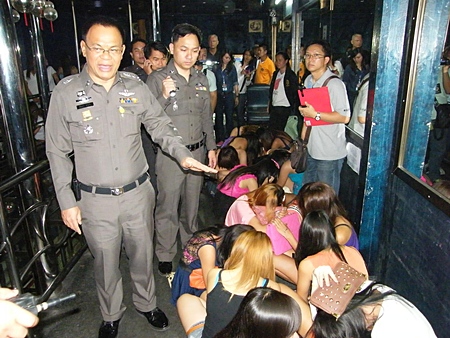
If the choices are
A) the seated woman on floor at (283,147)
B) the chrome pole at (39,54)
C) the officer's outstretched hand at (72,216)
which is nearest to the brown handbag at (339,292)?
the officer's outstretched hand at (72,216)

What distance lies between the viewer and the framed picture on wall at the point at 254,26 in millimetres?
14320

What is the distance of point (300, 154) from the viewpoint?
382 centimetres

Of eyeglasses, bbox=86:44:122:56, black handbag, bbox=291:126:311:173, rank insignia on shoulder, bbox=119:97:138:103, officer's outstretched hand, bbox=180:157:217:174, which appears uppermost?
eyeglasses, bbox=86:44:122:56

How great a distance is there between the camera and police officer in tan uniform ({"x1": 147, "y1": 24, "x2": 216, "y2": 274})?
3.19 metres

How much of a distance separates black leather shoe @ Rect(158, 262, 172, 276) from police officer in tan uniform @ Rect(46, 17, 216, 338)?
78 cm

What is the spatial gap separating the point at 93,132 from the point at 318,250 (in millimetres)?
1548

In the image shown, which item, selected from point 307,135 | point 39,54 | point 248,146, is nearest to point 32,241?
point 39,54

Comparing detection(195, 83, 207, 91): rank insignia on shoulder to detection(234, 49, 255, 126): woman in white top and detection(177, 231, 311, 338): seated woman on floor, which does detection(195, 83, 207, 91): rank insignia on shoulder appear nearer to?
detection(177, 231, 311, 338): seated woman on floor

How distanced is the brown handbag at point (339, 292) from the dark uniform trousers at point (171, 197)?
1755 mm

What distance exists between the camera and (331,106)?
11.6 ft

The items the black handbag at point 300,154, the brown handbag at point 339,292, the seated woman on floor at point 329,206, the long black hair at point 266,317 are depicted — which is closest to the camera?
the long black hair at point 266,317

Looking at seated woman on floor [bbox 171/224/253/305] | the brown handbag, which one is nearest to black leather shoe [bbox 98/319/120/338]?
seated woman on floor [bbox 171/224/253/305]

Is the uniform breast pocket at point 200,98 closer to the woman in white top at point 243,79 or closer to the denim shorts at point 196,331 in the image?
the denim shorts at point 196,331

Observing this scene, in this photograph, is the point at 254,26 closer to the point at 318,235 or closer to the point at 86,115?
the point at 86,115
